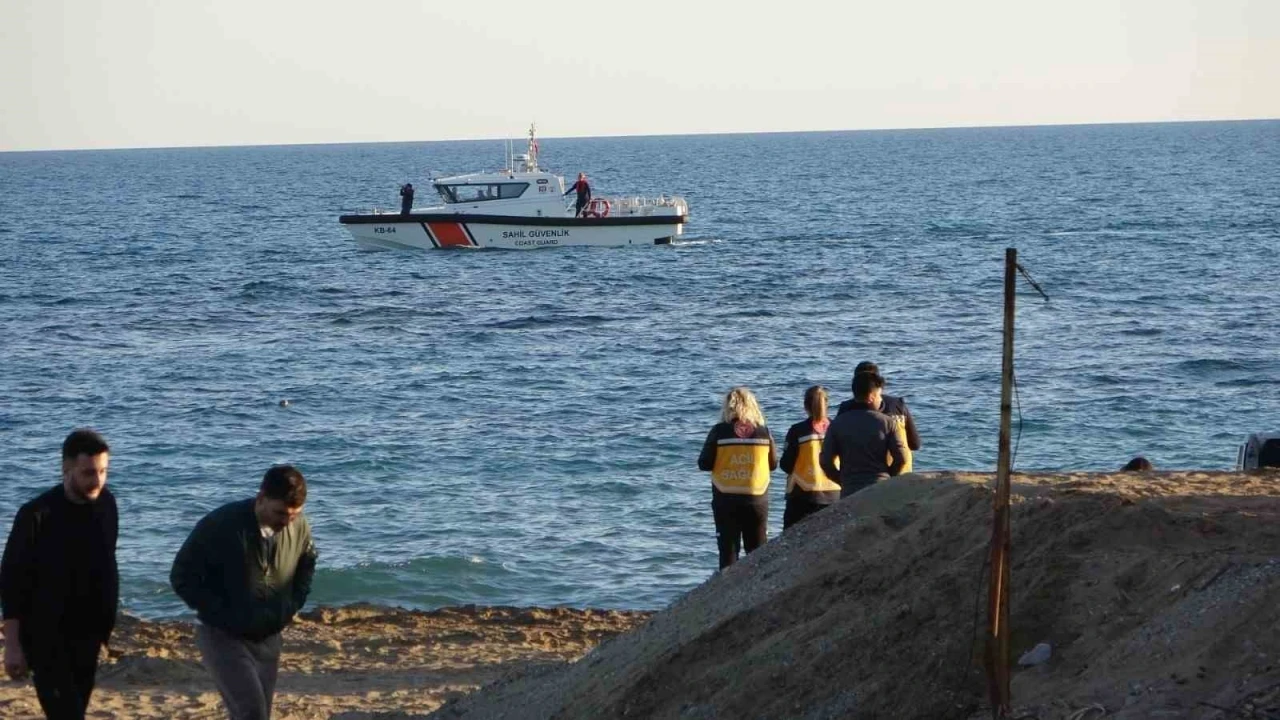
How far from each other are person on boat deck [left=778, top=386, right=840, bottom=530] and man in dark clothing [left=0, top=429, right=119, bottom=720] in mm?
3871

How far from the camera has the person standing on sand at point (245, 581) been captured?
5625 mm

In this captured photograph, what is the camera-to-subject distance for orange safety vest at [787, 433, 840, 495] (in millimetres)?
8531

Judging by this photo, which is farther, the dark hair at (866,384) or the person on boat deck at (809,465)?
the person on boat deck at (809,465)

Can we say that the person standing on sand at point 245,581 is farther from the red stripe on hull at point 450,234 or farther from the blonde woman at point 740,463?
the red stripe on hull at point 450,234

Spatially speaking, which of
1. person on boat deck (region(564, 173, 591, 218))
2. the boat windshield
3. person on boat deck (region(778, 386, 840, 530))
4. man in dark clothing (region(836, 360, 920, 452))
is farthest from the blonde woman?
person on boat deck (region(564, 173, 591, 218))

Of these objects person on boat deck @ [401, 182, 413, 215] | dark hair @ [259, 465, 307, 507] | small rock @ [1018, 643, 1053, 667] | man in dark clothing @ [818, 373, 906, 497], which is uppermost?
person on boat deck @ [401, 182, 413, 215]

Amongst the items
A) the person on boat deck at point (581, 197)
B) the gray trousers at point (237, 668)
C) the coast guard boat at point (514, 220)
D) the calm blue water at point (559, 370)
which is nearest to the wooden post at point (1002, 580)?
Answer: the gray trousers at point (237, 668)

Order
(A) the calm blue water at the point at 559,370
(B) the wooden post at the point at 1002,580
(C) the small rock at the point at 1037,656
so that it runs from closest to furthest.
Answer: (B) the wooden post at the point at 1002,580 < (C) the small rock at the point at 1037,656 < (A) the calm blue water at the point at 559,370

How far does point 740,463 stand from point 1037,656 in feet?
10.6

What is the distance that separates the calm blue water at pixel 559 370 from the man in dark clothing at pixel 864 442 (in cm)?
502

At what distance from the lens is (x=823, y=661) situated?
5.92m

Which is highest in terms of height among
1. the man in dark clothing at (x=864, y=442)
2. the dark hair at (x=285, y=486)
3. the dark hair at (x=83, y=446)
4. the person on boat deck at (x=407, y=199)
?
the person on boat deck at (x=407, y=199)

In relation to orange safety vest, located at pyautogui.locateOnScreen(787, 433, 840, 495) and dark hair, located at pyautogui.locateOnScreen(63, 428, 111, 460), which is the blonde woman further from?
dark hair, located at pyautogui.locateOnScreen(63, 428, 111, 460)

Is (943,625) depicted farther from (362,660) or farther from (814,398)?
(362,660)
